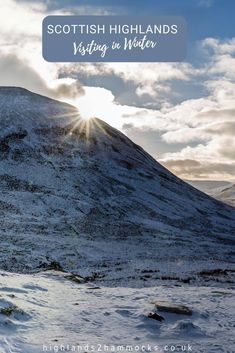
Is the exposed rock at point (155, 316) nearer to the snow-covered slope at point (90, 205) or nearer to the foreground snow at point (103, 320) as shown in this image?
the foreground snow at point (103, 320)

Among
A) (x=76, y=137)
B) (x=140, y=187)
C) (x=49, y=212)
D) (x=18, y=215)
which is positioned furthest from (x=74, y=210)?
(x=76, y=137)

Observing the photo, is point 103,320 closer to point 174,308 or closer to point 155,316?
point 155,316

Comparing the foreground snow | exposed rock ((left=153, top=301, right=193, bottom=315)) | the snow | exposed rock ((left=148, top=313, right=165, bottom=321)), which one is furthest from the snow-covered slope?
exposed rock ((left=148, top=313, right=165, bottom=321))

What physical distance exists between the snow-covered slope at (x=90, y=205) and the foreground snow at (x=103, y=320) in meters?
13.1

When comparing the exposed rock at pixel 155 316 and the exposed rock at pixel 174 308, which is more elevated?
the exposed rock at pixel 174 308

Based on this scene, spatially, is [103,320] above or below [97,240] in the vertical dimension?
below

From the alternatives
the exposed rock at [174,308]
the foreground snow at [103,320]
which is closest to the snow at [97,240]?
the foreground snow at [103,320]

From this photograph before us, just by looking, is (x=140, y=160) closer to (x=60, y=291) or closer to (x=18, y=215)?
(x=18, y=215)

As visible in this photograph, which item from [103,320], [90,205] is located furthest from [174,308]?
[90,205]

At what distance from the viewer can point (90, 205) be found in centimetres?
8562

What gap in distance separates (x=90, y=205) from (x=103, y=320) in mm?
69617

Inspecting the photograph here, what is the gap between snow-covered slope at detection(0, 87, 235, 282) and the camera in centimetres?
4906

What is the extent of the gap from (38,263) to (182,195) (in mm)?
73342

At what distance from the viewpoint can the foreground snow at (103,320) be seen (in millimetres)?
13852
